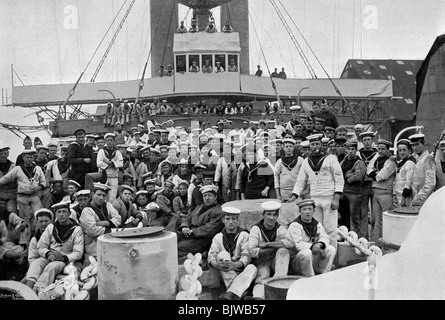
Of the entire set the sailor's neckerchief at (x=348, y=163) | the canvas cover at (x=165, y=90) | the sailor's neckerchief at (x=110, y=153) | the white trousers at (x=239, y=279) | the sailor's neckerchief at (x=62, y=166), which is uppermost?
the canvas cover at (x=165, y=90)

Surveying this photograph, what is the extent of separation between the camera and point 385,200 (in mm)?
7914

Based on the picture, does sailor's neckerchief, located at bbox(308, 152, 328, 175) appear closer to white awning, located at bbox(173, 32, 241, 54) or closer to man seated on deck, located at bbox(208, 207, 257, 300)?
man seated on deck, located at bbox(208, 207, 257, 300)

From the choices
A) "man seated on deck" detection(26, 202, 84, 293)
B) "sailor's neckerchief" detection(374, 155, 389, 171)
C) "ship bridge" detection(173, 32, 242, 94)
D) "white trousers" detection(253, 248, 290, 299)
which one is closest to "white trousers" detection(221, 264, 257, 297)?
"white trousers" detection(253, 248, 290, 299)

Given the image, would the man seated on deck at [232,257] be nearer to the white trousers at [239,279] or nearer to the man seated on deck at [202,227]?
the white trousers at [239,279]

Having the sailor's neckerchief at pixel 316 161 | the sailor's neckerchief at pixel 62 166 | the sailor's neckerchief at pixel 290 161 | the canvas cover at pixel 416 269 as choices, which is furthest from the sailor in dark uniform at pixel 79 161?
the canvas cover at pixel 416 269

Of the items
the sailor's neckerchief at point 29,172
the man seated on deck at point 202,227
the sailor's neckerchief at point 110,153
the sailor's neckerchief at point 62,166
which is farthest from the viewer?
the sailor's neckerchief at point 62,166

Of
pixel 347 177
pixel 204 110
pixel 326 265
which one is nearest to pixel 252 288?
pixel 326 265

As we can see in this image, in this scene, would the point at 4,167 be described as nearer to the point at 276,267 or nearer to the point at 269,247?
the point at 269,247

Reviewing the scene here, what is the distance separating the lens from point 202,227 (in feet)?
21.4

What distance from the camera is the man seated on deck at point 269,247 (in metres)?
5.73

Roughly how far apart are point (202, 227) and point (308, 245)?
1317 mm

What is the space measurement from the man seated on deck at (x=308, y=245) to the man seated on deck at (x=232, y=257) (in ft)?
1.52

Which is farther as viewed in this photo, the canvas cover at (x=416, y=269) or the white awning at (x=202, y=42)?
the white awning at (x=202, y=42)

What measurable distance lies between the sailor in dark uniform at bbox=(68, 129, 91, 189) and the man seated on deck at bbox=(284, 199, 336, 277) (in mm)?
4322
